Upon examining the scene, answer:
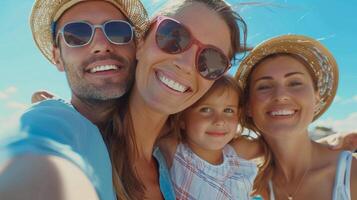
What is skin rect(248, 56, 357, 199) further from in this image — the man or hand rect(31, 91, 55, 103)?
hand rect(31, 91, 55, 103)

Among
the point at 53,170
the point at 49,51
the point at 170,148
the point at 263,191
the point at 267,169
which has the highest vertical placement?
the point at 49,51

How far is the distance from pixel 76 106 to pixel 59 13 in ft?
2.50

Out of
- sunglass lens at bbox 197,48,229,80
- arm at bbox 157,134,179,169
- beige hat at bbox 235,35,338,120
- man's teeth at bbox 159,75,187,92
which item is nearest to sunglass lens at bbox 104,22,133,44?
man's teeth at bbox 159,75,187,92

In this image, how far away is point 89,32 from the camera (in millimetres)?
2295

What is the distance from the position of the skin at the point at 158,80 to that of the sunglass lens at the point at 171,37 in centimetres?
4

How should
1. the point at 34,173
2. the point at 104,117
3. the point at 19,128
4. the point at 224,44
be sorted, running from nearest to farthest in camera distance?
1. the point at 34,173
2. the point at 19,128
3. the point at 104,117
4. the point at 224,44

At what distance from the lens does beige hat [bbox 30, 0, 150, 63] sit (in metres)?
2.45

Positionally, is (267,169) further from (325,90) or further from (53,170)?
(53,170)

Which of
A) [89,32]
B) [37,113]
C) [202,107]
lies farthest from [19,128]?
[202,107]

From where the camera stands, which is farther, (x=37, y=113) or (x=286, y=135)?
(x=286, y=135)

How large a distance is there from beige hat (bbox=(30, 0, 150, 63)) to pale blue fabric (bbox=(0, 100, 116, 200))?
1153 millimetres

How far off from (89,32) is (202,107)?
1.25 metres

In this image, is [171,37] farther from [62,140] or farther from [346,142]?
[346,142]

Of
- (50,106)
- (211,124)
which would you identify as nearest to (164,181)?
(211,124)
